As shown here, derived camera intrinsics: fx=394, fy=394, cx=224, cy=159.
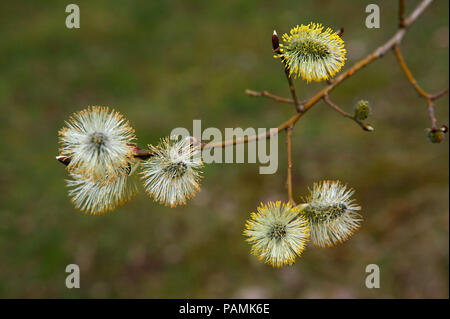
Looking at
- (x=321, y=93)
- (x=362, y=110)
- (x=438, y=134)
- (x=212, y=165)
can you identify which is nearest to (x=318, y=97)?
(x=321, y=93)

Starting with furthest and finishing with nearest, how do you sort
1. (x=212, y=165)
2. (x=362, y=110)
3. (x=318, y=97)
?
(x=212, y=165), (x=362, y=110), (x=318, y=97)

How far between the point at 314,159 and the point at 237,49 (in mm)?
1840

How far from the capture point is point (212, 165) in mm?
4145

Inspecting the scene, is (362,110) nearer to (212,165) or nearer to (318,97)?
(318,97)

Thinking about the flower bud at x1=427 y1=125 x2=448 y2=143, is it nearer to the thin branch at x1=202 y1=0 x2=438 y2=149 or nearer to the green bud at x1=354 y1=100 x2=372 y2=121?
the green bud at x1=354 y1=100 x2=372 y2=121

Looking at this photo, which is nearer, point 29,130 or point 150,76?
point 29,130

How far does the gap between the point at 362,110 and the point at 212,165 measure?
8.12 feet

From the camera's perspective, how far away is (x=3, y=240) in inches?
145

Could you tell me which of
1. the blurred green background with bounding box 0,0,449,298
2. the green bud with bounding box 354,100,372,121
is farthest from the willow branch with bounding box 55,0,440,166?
the blurred green background with bounding box 0,0,449,298

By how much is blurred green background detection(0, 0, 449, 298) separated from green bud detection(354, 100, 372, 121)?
5.68 ft

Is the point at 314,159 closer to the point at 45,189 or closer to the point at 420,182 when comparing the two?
the point at 420,182

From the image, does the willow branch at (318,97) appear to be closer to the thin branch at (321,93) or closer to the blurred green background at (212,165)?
the thin branch at (321,93)

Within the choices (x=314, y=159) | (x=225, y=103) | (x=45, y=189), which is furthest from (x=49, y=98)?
(x=314, y=159)
